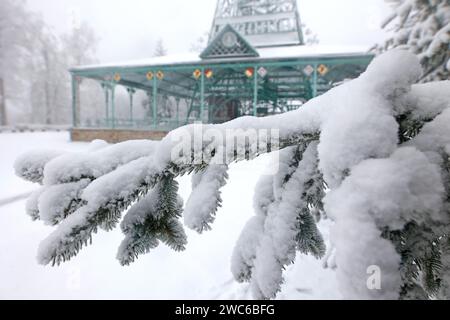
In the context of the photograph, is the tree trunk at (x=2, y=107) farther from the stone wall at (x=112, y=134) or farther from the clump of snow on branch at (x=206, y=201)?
the clump of snow on branch at (x=206, y=201)

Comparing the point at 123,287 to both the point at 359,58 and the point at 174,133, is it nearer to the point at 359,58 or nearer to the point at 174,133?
the point at 174,133

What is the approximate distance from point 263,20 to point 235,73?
7410 millimetres

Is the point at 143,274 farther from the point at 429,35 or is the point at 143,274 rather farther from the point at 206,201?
the point at 429,35

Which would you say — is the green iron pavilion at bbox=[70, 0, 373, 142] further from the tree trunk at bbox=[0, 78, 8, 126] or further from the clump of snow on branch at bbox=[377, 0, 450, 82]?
the tree trunk at bbox=[0, 78, 8, 126]

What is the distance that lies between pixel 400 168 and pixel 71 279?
4300 mm

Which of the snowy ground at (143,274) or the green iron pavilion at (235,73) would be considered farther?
the green iron pavilion at (235,73)

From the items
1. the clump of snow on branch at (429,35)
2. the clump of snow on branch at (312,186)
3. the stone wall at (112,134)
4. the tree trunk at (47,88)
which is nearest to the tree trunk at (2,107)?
the tree trunk at (47,88)

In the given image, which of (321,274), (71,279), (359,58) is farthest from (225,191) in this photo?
(359,58)

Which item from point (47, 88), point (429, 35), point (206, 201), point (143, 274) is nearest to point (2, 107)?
point (47, 88)

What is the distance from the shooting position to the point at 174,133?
2.57 feet

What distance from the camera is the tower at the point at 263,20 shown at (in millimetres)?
19344

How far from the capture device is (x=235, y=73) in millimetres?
15711

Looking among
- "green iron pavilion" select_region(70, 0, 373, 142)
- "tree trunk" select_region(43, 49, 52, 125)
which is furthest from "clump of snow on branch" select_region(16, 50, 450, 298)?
"tree trunk" select_region(43, 49, 52, 125)

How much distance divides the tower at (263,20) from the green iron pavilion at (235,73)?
0.06m
